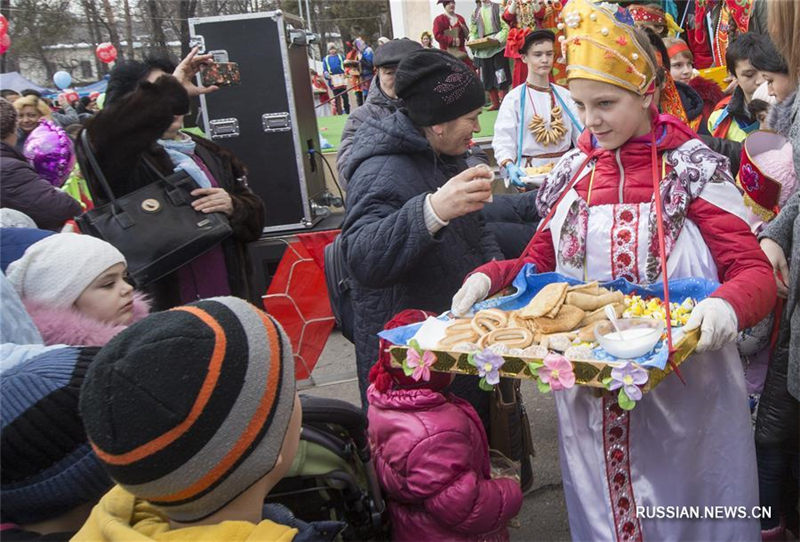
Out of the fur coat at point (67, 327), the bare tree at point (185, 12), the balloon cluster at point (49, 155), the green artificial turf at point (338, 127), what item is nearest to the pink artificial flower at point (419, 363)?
the fur coat at point (67, 327)

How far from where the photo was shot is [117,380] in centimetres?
110

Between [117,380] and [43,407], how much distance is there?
0.37m

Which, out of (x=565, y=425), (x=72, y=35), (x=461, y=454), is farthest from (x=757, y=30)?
(x=72, y=35)

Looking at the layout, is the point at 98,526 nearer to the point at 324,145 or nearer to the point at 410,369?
the point at 410,369

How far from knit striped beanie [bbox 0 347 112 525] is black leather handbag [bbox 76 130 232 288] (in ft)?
5.53

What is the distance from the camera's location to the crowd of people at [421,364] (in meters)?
1.15

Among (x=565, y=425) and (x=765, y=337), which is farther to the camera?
(x=765, y=337)

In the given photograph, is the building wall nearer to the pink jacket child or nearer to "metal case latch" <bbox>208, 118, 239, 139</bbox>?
"metal case latch" <bbox>208, 118, 239, 139</bbox>

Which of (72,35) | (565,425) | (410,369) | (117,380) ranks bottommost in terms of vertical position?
(565,425)

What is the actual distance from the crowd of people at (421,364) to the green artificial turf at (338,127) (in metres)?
6.07

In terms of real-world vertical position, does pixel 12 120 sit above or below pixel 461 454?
above

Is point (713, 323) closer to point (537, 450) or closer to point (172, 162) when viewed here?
point (537, 450)

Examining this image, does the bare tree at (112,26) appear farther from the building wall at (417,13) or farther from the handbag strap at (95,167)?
the handbag strap at (95,167)

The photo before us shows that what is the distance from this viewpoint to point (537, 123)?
205 inches
